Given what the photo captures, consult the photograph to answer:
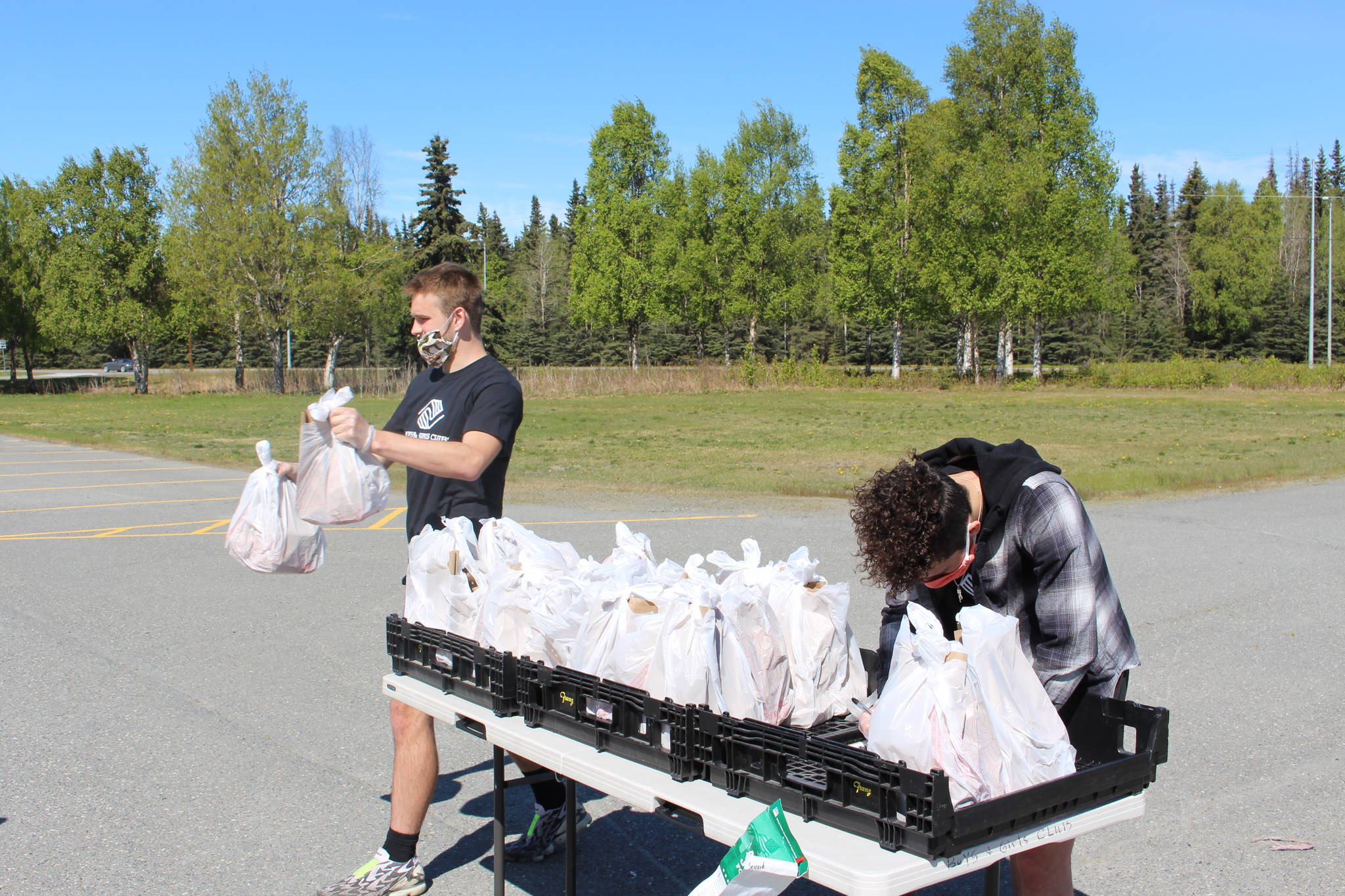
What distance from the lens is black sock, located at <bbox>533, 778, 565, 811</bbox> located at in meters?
4.02

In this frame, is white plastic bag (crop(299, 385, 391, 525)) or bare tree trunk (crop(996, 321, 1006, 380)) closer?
white plastic bag (crop(299, 385, 391, 525))

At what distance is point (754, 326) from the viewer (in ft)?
177

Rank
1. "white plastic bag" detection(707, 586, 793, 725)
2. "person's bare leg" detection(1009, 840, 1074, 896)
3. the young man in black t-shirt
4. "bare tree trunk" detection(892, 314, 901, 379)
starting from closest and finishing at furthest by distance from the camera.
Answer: "person's bare leg" detection(1009, 840, 1074, 896) → "white plastic bag" detection(707, 586, 793, 725) → the young man in black t-shirt → "bare tree trunk" detection(892, 314, 901, 379)

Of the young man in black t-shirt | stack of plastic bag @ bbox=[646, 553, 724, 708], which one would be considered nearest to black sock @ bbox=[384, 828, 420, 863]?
the young man in black t-shirt

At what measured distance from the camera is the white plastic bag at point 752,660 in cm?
290

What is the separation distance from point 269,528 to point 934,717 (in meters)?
2.42

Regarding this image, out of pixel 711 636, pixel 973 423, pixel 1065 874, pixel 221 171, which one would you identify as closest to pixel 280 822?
pixel 711 636

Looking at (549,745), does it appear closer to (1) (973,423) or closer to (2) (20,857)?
(2) (20,857)

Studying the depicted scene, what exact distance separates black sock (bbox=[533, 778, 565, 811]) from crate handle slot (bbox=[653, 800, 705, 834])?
1462 millimetres

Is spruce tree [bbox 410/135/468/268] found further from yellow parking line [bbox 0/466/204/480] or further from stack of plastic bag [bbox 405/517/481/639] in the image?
stack of plastic bag [bbox 405/517/481/639]

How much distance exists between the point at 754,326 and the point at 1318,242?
50.0 metres

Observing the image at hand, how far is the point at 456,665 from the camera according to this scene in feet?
10.9

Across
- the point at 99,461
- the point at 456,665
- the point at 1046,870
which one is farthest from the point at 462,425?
the point at 99,461

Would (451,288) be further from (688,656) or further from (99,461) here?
(99,461)
